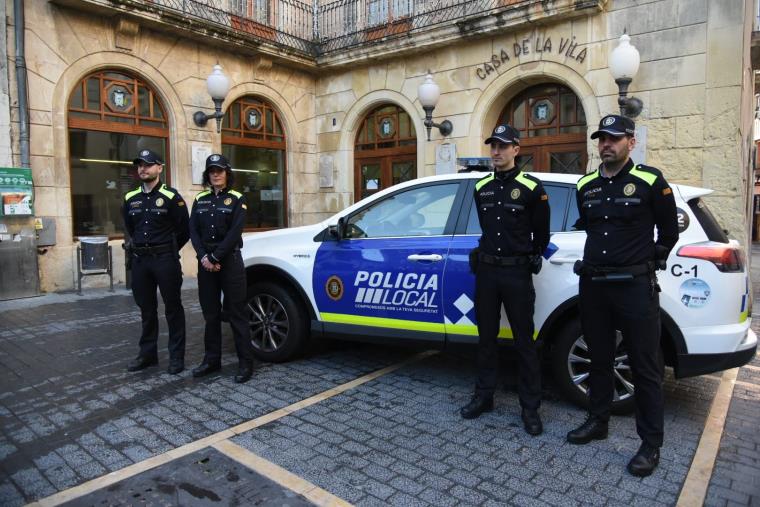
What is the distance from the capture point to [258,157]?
492 inches

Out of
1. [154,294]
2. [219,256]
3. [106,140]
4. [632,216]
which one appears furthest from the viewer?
[106,140]

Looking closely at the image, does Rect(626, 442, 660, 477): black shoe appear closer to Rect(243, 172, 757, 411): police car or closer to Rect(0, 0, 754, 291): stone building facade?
Rect(243, 172, 757, 411): police car

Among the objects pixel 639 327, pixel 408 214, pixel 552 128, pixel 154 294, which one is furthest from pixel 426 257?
pixel 552 128

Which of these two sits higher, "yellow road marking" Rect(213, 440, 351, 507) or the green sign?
the green sign

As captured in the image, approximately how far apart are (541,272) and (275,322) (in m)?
2.49

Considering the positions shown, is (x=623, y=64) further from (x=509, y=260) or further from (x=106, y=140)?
(x=106, y=140)

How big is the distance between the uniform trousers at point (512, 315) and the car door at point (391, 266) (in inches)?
20.5

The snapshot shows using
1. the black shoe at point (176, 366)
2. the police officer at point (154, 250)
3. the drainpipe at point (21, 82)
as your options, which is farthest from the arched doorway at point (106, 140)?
the black shoe at point (176, 366)

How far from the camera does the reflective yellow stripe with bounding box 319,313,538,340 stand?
4.18 metres

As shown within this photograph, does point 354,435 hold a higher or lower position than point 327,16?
lower

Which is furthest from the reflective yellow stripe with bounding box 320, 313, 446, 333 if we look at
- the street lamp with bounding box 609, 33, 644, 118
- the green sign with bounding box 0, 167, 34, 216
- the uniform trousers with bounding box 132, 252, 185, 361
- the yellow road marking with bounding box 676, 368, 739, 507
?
the green sign with bounding box 0, 167, 34, 216

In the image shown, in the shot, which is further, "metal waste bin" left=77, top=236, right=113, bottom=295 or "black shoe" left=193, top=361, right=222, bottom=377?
"metal waste bin" left=77, top=236, right=113, bottom=295

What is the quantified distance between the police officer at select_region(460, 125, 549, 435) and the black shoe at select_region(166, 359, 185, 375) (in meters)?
2.73

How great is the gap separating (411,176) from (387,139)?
3.54 feet
